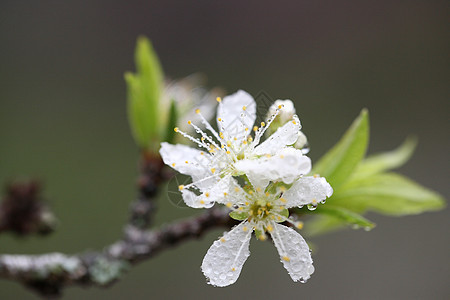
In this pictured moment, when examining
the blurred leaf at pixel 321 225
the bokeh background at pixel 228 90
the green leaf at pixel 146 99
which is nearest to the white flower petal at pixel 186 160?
the green leaf at pixel 146 99

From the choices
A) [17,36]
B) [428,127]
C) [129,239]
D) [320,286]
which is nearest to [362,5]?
[428,127]

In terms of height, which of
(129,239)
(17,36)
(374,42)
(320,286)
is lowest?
(320,286)

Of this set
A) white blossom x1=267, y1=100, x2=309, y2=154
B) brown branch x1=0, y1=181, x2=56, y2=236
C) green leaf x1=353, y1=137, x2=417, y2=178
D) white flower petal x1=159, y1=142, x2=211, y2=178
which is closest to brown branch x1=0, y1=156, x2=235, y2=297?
brown branch x1=0, y1=181, x2=56, y2=236

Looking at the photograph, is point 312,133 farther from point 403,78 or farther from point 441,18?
point 441,18

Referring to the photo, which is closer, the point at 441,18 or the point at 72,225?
the point at 72,225

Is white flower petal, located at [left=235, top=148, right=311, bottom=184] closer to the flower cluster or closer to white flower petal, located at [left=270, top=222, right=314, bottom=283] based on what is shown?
the flower cluster
